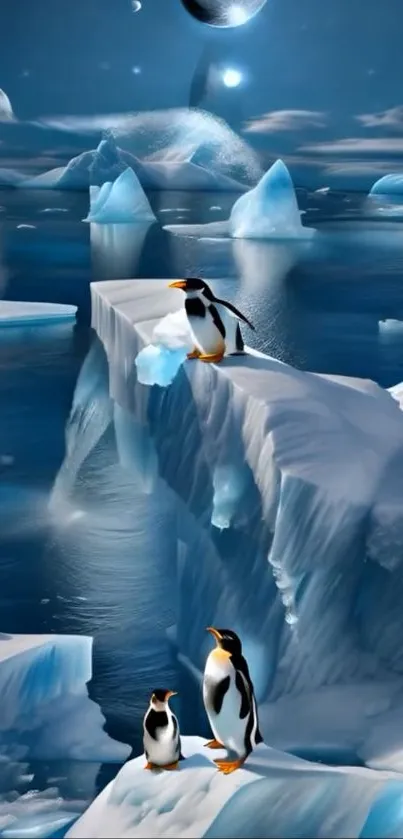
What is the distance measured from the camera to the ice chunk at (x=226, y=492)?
131 inches

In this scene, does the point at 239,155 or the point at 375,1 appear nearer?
the point at 375,1

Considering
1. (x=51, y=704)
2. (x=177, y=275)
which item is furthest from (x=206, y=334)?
(x=177, y=275)

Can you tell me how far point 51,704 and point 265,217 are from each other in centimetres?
581

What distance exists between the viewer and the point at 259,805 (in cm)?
194

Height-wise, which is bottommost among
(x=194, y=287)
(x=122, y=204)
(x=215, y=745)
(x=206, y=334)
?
(x=215, y=745)

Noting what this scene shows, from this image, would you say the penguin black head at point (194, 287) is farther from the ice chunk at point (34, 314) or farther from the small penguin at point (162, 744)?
A: the ice chunk at point (34, 314)

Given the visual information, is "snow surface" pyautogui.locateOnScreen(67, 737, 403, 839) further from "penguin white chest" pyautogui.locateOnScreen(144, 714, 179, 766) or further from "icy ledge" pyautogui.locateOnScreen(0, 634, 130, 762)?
"icy ledge" pyautogui.locateOnScreen(0, 634, 130, 762)

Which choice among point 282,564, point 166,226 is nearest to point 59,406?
point 166,226

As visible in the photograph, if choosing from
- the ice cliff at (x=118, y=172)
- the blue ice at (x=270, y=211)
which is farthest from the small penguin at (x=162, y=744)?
the blue ice at (x=270, y=211)

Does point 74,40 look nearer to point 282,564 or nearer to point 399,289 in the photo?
point 399,289

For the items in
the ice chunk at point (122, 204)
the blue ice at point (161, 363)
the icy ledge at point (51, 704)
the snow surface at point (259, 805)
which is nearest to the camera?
the snow surface at point (259, 805)

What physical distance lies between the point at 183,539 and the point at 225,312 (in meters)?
0.87

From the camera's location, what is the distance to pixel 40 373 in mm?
6742

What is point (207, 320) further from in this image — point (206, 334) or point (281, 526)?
point (281, 526)
